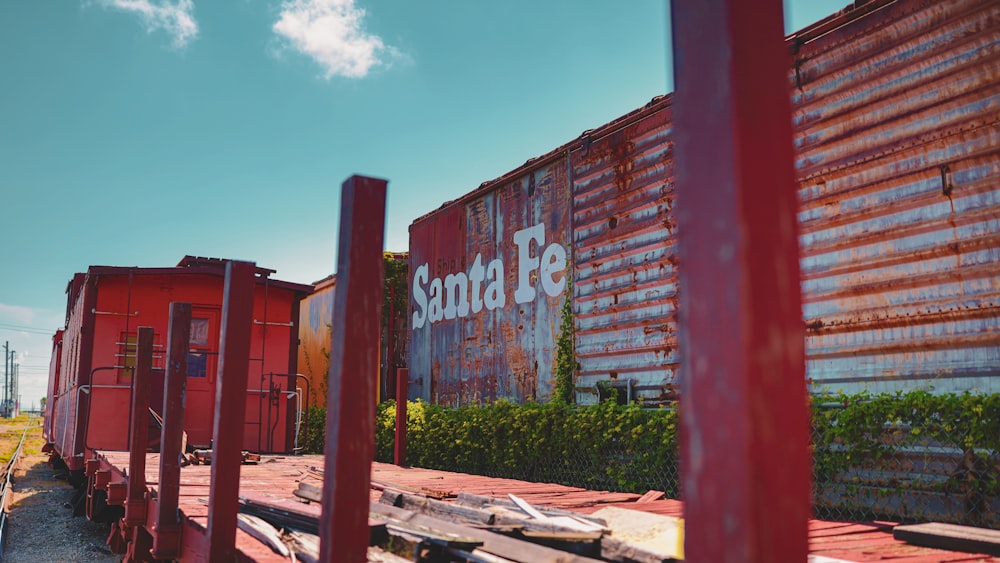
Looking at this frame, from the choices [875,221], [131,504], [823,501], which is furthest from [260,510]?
[875,221]

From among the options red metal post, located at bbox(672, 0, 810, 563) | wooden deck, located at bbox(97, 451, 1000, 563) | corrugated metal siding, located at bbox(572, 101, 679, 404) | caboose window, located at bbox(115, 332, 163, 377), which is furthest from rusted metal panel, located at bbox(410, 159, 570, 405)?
red metal post, located at bbox(672, 0, 810, 563)

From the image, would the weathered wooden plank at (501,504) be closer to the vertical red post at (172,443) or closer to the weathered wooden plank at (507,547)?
the weathered wooden plank at (507,547)

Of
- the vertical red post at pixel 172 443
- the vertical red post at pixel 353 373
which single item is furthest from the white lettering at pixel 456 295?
the vertical red post at pixel 353 373

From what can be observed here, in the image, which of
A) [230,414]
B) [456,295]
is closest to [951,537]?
[230,414]

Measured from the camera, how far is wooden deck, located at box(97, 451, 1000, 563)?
11.0ft

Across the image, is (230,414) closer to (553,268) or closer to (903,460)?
(903,460)

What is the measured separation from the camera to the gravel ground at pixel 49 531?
30.5ft

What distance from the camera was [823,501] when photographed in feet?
20.0

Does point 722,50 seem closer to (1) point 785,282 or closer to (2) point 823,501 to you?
(1) point 785,282

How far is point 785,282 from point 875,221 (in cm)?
607

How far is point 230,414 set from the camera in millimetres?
3127

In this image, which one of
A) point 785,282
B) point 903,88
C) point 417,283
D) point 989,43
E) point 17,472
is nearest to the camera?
point 785,282

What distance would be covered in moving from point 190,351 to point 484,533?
1051 cm

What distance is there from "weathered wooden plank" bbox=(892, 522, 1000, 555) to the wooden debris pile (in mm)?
1217
